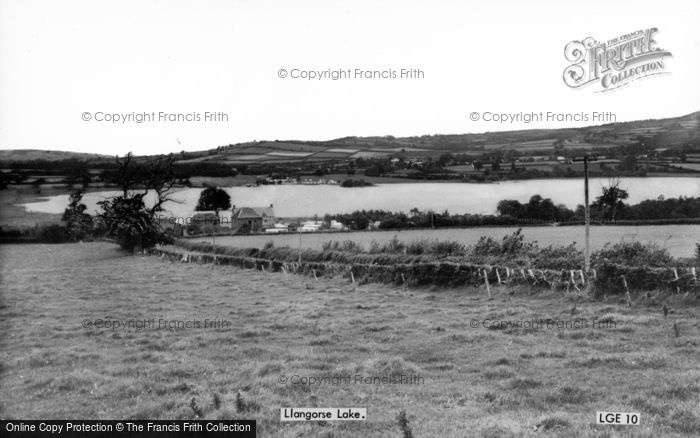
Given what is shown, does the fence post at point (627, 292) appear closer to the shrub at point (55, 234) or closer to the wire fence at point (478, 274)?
the wire fence at point (478, 274)

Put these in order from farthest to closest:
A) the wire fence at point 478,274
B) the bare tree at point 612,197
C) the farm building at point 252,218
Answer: the bare tree at point 612,197, the wire fence at point 478,274, the farm building at point 252,218

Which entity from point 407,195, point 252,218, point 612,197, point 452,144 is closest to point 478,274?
point 612,197

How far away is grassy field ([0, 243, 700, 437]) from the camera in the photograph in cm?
676

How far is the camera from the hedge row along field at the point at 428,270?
1228 centimetres

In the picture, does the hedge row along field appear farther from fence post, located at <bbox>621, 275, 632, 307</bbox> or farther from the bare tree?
the bare tree

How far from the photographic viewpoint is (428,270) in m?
16.4

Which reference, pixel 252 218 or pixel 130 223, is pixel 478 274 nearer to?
pixel 252 218

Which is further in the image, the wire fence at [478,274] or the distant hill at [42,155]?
the wire fence at [478,274]

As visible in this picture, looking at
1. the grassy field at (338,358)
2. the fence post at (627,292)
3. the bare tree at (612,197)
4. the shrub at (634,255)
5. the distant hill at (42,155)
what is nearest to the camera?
the grassy field at (338,358)

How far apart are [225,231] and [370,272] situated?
659 centimetres

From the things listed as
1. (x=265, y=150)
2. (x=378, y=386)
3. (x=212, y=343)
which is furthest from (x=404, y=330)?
(x=265, y=150)

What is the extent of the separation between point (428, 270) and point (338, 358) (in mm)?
8122

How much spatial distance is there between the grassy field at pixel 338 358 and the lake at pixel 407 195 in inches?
89.6

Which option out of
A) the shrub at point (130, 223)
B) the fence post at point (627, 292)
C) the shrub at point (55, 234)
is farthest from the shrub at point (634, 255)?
the shrub at point (55, 234)
